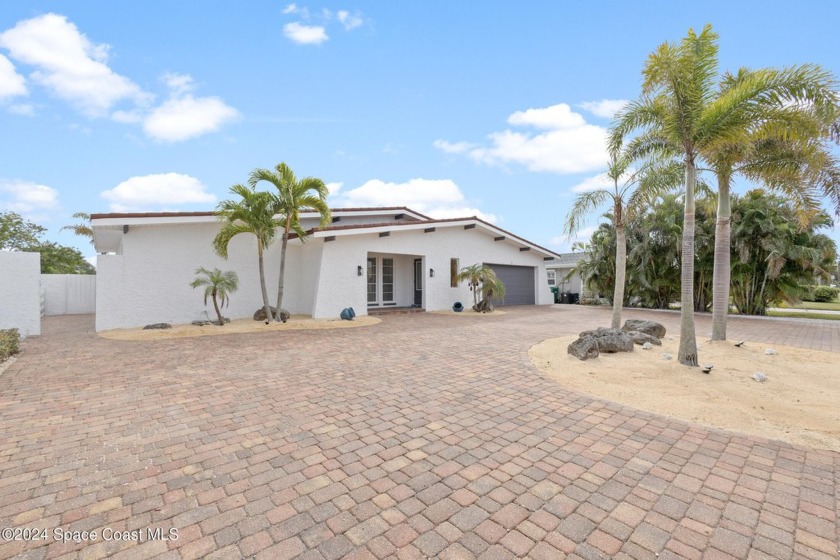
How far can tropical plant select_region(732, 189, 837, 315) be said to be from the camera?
13.2m

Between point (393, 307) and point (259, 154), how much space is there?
26.2ft

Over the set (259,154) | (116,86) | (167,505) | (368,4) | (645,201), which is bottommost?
(167,505)

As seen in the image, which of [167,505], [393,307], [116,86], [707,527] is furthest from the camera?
[393,307]

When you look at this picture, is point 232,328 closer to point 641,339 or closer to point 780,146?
point 641,339

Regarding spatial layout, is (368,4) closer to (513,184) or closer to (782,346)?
(513,184)

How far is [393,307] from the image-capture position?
16625mm

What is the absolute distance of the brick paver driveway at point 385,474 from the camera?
2.19 metres

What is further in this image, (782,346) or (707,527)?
(782,346)

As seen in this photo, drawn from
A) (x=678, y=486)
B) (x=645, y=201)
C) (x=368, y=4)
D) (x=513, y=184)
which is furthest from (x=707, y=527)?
(x=513, y=184)

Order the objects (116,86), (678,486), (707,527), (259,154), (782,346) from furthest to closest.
Result: 1. (259,154)
2. (116,86)
3. (782,346)
4. (678,486)
5. (707,527)

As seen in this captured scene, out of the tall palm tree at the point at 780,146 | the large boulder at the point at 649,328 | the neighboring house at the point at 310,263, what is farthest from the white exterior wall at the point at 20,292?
the tall palm tree at the point at 780,146

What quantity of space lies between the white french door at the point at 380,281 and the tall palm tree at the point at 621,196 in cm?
860

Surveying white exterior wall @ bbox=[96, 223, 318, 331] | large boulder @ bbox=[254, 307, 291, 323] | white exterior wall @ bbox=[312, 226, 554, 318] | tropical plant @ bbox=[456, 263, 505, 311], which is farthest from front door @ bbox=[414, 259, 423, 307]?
large boulder @ bbox=[254, 307, 291, 323]

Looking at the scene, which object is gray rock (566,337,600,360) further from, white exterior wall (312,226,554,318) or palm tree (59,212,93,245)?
palm tree (59,212,93,245)
